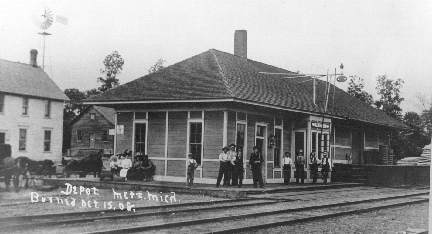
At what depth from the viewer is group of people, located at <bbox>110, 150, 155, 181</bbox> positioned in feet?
66.9

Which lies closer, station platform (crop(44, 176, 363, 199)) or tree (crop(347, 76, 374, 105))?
station platform (crop(44, 176, 363, 199))

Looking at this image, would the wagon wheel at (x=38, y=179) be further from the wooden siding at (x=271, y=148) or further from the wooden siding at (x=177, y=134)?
the wooden siding at (x=271, y=148)

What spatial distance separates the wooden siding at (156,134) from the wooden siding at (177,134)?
0.31 meters

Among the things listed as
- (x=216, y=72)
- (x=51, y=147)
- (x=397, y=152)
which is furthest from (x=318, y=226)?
(x=397, y=152)

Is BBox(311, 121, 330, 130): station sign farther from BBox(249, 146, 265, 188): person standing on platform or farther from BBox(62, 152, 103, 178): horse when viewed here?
BBox(62, 152, 103, 178): horse

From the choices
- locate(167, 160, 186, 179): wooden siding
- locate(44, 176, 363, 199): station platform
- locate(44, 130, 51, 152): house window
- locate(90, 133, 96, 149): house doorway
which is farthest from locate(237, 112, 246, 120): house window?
locate(90, 133, 96, 149): house doorway

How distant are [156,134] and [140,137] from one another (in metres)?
0.81

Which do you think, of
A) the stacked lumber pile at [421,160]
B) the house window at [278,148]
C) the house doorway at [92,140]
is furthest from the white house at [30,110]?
the house doorway at [92,140]

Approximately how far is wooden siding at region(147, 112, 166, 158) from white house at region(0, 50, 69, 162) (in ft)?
30.3

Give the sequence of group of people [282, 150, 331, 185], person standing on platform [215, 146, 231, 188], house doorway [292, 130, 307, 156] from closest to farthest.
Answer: person standing on platform [215, 146, 231, 188] → group of people [282, 150, 331, 185] → house doorway [292, 130, 307, 156]

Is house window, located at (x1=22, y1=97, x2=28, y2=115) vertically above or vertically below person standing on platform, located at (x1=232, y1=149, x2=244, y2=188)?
above

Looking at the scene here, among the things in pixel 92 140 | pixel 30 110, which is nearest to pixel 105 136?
pixel 92 140

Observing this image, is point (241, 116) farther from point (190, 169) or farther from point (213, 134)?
point (190, 169)

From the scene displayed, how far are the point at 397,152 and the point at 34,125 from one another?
32.1 metres
